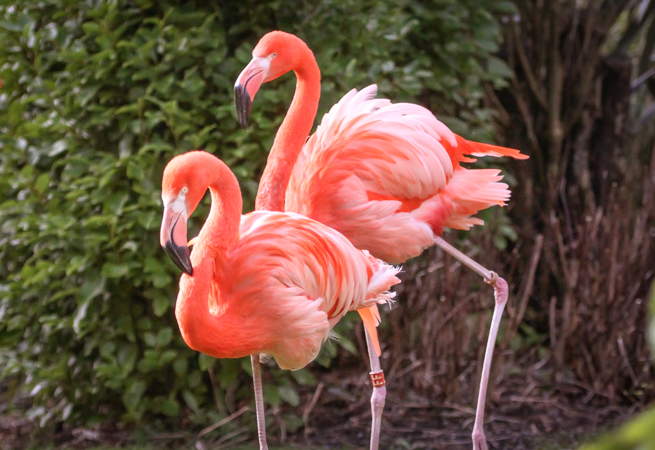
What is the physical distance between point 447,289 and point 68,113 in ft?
6.90

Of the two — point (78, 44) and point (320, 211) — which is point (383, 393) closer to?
point (320, 211)

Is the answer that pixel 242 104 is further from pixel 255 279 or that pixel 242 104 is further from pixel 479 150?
pixel 479 150

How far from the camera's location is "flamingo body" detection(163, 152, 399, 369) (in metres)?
2.00

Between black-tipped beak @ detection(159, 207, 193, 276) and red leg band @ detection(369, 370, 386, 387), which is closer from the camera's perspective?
black-tipped beak @ detection(159, 207, 193, 276)

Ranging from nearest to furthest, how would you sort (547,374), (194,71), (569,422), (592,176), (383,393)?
(383,393) < (194,71) < (569,422) < (547,374) < (592,176)

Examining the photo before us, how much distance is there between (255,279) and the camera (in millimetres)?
2096

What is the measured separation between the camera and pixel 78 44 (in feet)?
10.3

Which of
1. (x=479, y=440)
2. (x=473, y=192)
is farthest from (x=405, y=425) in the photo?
(x=473, y=192)

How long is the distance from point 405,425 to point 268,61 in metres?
2.06

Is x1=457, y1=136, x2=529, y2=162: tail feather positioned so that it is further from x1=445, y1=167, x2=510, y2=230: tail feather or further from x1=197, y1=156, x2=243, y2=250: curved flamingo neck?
x1=197, y1=156, x2=243, y2=250: curved flamingo neck

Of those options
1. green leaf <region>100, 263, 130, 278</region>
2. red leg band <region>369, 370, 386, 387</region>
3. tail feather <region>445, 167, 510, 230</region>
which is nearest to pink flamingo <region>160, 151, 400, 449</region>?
red leg band <region>369, 370, 386, 387</region>

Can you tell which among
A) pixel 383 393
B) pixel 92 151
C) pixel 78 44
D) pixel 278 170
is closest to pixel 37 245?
pixel 92 151

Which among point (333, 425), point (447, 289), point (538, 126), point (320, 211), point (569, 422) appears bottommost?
point (333, 425)

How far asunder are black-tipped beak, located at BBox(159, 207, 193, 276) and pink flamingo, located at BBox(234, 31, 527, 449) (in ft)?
2.42
